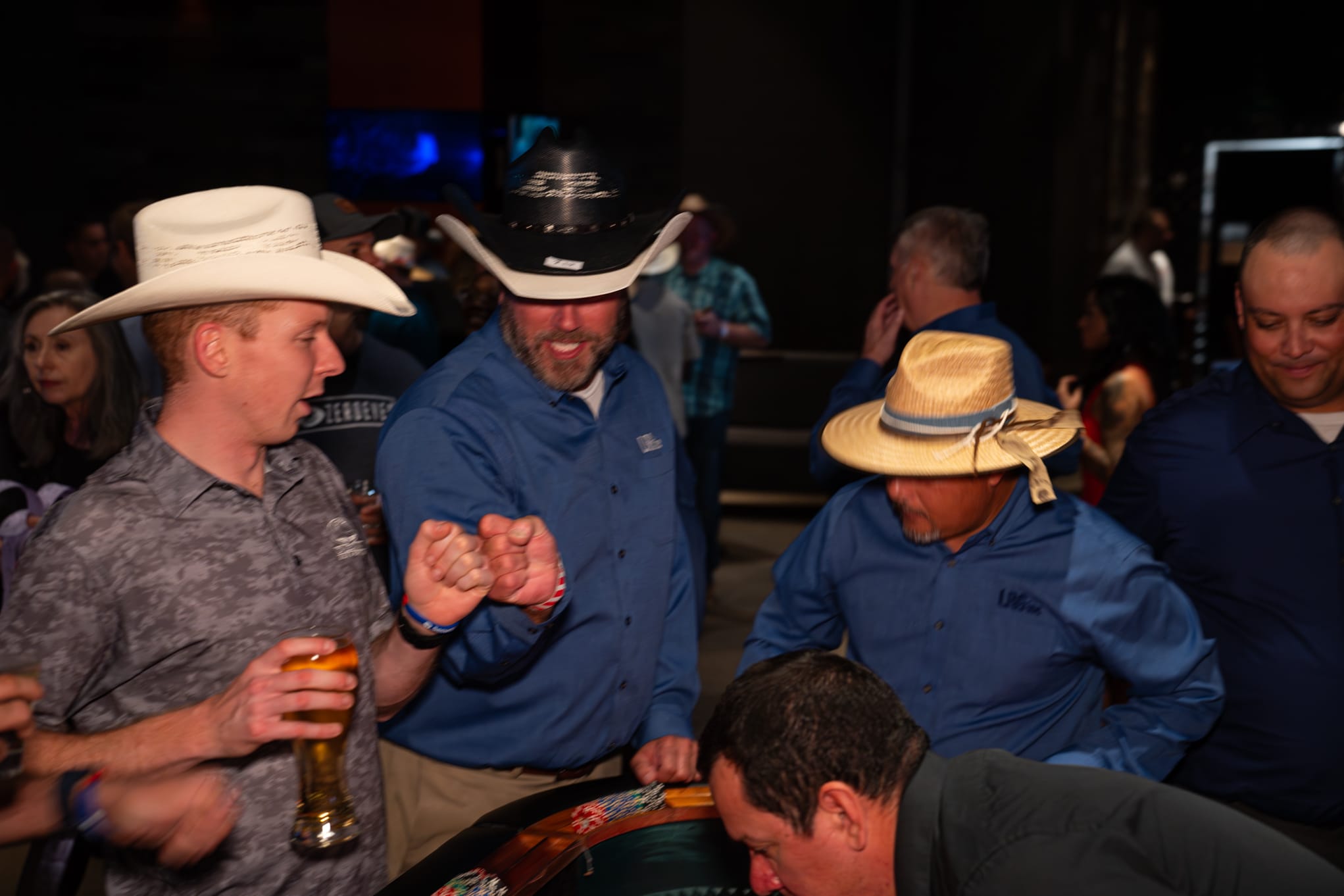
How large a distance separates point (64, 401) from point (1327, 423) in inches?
131

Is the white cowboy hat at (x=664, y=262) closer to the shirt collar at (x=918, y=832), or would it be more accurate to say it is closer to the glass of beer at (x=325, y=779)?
the glass of beer at (x=325, y=779)

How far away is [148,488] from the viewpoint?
5.26 ft

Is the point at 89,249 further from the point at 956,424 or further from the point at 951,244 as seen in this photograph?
the point at 956,424

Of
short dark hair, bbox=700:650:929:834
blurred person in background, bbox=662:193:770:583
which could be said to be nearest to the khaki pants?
short dark hair, bbox=700:650:929:834

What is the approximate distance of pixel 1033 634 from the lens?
6.31 ft

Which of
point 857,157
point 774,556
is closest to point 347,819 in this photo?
point 774,556

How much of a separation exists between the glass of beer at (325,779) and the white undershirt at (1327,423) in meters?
1.87

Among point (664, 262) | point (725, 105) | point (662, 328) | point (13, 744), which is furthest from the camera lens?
point (725, 105)

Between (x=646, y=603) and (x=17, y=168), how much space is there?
24.1 feet

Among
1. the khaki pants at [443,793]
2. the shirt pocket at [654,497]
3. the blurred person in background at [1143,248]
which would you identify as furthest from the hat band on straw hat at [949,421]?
the blurred person in background at [1143,248]

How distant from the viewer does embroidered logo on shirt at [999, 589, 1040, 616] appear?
1.93 m

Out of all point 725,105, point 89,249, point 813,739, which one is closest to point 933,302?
point 813,739

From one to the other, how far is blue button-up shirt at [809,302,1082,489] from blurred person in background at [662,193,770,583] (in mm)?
3006

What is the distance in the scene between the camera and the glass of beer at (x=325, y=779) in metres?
1.50
